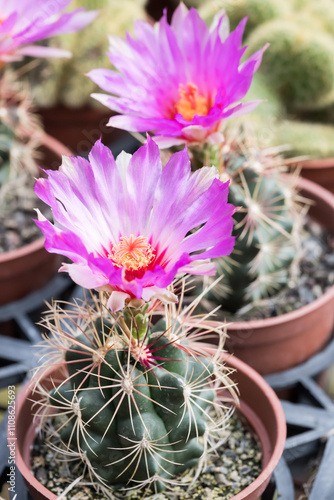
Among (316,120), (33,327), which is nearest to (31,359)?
(33,327)

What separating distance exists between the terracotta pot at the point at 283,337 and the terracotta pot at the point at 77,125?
2.43 feet

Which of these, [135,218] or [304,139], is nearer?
[135,218]

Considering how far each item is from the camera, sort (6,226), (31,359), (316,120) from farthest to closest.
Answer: (316,120) < (6,226) < (31,359)

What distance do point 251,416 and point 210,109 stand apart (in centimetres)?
36

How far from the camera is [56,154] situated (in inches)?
51.5

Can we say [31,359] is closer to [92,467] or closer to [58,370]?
[58,370]

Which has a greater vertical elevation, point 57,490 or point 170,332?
point 170,332

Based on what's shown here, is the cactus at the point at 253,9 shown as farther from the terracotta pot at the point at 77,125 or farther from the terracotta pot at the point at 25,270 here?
the terracotta pot at the point at 25,270

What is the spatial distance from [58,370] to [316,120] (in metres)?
0.95

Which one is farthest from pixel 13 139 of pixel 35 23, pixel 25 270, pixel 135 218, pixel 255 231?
pixel 135 218

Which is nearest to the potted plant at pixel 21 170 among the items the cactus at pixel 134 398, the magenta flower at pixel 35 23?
the magenta flower at pixel 35 23

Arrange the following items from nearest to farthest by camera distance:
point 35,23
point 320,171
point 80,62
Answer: point 35,23 < point 320,171 < point 80,62

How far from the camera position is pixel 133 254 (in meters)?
0.63

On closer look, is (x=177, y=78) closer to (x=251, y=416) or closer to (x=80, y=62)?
(x=251, y=416)
